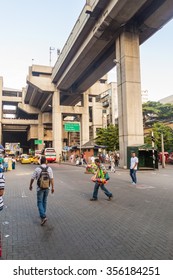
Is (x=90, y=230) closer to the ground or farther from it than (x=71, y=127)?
closer to the ground

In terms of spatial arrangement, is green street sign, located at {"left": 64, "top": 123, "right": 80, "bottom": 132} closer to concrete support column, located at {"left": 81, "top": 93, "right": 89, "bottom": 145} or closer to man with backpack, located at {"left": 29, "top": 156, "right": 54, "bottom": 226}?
concrete support column, located at {"left": 81, "top": 93, "right": 89, "bottom": 145}

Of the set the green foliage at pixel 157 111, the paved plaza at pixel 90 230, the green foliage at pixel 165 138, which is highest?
the green foliage at pixel 157 111

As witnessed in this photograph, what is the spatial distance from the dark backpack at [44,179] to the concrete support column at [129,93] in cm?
1911

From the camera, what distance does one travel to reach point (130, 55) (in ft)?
82.7

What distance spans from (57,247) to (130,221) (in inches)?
96.3

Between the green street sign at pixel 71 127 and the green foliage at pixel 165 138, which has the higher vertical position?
the green street sign at pixel 71 127

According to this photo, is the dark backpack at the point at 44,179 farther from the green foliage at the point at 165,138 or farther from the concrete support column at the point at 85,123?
the concrete support column at the point at 85,123

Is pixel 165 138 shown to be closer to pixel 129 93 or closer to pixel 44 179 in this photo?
pixel 129 93

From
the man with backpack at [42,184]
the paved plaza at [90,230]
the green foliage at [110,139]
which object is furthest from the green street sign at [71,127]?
the man with backpack at [42,184]

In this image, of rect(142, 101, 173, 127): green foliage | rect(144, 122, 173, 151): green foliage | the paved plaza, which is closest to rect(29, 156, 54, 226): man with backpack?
the paved plaza

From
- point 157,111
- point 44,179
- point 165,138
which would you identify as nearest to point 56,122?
point 157,111

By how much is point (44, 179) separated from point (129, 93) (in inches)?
807

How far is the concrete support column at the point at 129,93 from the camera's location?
24578mm

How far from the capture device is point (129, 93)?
80.8 ft
